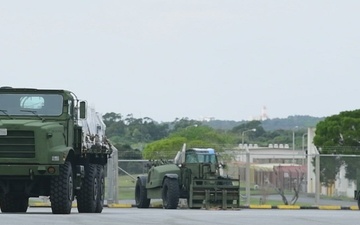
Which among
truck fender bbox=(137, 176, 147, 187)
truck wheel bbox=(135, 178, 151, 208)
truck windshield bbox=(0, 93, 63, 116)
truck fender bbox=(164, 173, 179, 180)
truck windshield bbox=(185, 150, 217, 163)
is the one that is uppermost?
truck windshield bbox=(0, 93, 63, 116)

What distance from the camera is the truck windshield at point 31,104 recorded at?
29672 mm

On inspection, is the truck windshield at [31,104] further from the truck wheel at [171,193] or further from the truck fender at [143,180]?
the truck fender at [143,180]

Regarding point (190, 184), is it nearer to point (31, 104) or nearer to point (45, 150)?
point (31, 104)

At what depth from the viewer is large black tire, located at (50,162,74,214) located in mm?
28906

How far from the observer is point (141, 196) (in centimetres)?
4697

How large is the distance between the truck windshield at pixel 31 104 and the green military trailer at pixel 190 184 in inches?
543

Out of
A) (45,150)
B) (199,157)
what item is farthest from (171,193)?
(45,150)

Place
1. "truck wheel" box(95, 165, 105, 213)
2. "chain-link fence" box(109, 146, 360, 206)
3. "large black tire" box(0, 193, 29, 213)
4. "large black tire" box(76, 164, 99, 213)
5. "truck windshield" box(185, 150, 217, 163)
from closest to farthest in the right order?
1. "large black tire" box(76, 164, 99, 213)
2. "large black tire" box(0, 193, 29, 213)
3. "truck wheel" box(95, 165, 105, 213)
4. "truck windshield" box(185, 150, 217, 163)
5. "chain-link fence" box(109, 146, 360, 206)

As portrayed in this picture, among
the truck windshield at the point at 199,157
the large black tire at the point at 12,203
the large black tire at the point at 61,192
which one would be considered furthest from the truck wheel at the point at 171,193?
the large black tire at the point at 61,192

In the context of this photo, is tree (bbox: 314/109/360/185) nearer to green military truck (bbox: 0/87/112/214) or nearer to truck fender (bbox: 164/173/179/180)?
truck fender (bbox: 164/173/179/180)

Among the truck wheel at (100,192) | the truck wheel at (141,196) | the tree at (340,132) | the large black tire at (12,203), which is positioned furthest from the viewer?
the tree at (340,132)

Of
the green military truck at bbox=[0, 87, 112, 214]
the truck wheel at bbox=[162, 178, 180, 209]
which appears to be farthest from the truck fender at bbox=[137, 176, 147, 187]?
the green military truck at bbox=[0, 87, 112, 214]

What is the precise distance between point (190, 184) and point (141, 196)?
328 centimetres

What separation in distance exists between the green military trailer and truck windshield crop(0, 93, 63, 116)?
45.2 feet
